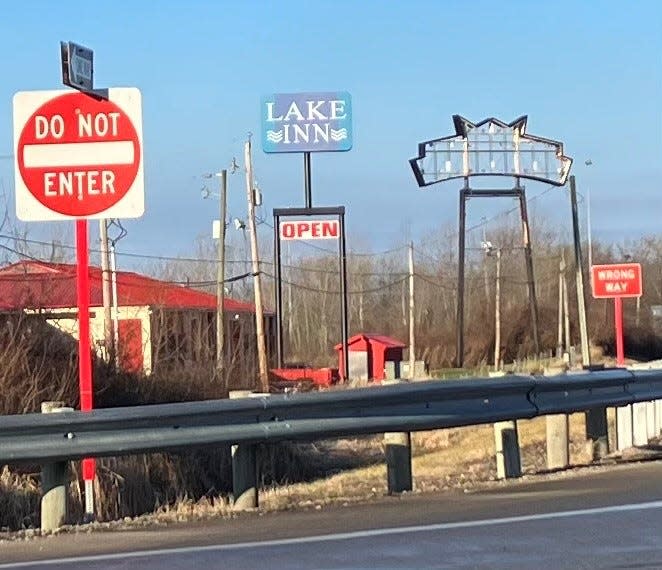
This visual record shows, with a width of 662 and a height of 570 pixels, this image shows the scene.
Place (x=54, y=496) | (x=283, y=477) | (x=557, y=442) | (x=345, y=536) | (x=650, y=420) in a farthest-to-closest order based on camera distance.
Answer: (x=283, y=477) < (x=650, y=420) < (x=557, y=442) < (x=54, y=496) < (x=345, y=536)

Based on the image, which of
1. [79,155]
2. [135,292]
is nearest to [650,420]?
[79,155]

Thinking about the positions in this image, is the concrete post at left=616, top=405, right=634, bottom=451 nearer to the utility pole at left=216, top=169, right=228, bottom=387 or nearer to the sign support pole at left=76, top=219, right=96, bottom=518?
the sign support pole at left=76, top=219, right=96, bottom=518

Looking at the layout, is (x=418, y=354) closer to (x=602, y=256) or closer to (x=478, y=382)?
(x=602, y=256)

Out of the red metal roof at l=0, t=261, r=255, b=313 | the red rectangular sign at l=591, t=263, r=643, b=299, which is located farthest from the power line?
the red rectangular sign at l=591, t=263, r=643, b=299

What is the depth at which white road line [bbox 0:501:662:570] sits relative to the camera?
7324 mm

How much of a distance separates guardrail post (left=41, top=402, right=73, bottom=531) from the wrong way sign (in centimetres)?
150

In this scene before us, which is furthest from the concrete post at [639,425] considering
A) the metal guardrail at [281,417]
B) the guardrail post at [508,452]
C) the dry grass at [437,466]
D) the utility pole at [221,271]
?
the utility pole at [221,271]

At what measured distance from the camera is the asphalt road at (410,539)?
23.1ft

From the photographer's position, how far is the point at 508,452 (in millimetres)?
10852

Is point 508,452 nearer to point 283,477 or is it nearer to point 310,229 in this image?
point 283,477

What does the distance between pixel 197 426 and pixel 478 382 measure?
2.69 m

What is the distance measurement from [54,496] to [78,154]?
2.41 metres

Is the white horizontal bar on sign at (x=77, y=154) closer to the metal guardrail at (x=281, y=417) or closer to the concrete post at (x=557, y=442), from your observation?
the metal guardrail at (x=281, y=417)

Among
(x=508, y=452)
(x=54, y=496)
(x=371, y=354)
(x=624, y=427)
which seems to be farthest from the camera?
(x=371, y=354)
